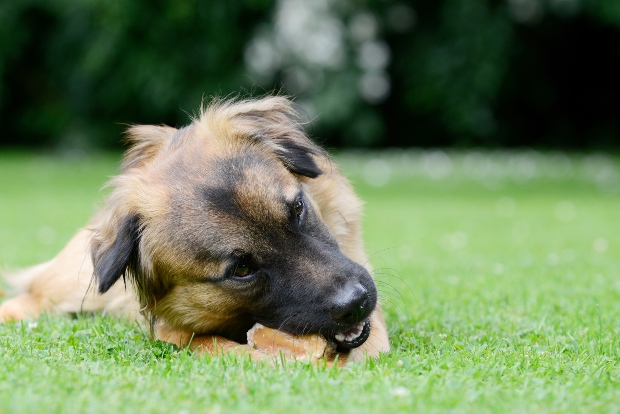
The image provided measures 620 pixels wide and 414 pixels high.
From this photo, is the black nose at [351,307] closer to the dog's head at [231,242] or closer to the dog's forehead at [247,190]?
the dog's head at [231,242]

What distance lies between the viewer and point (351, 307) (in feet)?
13.0

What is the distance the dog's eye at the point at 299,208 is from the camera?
4.31m

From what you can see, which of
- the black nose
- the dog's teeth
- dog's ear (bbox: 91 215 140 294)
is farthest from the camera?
dog's ear (bbox: 91 215 140 294)

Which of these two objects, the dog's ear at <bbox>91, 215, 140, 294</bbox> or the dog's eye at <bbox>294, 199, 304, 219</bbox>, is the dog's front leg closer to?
the dog's ear at <bbox>91, 215, 140, 294</bbox>

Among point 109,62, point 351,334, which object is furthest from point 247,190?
point 109,62

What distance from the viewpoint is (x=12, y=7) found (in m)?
24.5

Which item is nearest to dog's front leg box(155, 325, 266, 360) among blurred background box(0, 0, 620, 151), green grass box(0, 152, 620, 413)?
green grass box(0, 152, 620, 413)

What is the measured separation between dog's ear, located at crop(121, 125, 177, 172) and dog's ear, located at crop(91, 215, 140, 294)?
0.60 m

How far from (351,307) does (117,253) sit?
136cm

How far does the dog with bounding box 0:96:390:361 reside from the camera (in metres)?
4.10

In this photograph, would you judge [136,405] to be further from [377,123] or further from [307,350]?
[377,123]

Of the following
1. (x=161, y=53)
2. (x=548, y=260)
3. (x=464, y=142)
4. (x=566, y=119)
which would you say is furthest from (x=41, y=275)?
(x=566, y=119)

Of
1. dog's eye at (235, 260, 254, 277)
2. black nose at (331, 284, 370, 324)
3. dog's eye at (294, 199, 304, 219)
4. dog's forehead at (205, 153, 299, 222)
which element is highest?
dog's forehead at (205, 153, 299, 222)

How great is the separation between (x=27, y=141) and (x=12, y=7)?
5515mm
